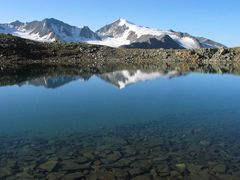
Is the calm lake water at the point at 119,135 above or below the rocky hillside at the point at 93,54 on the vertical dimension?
below

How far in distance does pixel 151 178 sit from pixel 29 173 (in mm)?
5078

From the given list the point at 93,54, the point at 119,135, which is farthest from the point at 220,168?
the point at 93,54

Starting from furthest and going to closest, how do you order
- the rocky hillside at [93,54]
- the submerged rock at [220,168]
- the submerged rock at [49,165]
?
the rocky hillside at [93,54]
the submerged rock at [220,168]
the submerged rock at [49,165]

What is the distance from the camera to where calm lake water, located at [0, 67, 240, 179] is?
Result: 17656 millimetres

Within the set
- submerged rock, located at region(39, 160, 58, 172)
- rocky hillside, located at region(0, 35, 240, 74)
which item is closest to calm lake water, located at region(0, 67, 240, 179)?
submerged rock, located at region(39, 160, 58, 172)

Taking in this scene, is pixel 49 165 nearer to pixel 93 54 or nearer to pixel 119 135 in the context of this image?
pixel 119 135

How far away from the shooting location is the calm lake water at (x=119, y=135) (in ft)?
57.9

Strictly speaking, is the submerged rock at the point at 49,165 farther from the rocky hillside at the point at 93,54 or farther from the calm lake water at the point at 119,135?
the rocky hillside at the point at 93,54

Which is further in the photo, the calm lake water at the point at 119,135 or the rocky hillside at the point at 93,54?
the rocky hillside at the point at 93,54

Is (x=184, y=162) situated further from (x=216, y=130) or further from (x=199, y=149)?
(x=216, y=130)

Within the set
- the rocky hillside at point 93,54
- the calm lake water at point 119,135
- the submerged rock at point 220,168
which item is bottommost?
the submerged rock at point 220,168

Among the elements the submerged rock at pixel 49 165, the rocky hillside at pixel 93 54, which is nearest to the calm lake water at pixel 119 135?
the submerged rock at pixel 49 165

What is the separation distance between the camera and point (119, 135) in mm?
23875

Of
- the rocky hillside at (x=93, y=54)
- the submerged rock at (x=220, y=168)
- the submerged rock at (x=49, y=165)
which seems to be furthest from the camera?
the rocky hillside at (x=93, y=54)
